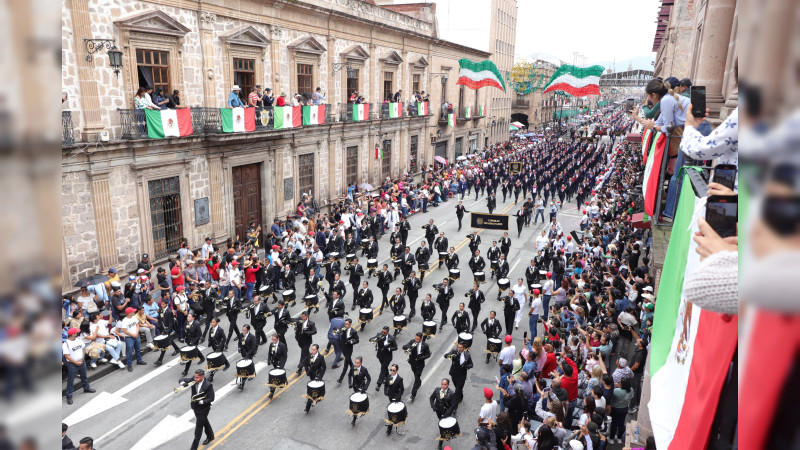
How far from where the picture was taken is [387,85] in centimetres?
3800

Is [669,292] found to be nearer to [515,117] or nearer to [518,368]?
[518,368]

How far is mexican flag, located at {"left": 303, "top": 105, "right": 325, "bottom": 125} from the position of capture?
1054 inches

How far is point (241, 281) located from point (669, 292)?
16039 mm

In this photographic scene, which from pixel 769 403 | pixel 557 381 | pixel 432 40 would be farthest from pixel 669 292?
pixel 432 40

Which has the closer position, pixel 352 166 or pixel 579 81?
pixel 352 166

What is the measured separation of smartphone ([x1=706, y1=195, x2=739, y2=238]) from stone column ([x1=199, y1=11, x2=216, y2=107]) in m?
22.0

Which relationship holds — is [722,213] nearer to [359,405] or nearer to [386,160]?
[359,405]

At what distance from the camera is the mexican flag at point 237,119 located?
70.4ft

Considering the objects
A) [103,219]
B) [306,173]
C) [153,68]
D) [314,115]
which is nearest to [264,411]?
[103,219]

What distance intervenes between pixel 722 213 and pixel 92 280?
17.6 m

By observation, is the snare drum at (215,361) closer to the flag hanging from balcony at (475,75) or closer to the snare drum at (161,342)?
the snare drum at (161,342)

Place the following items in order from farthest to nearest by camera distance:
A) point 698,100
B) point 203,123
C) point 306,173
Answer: point 306,173 < point 203,123 < point 698,100

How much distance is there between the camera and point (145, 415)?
1223 cm

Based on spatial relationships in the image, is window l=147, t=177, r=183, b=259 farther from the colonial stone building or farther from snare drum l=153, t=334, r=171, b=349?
snare drum l=153, t=334, r=171, b=349
